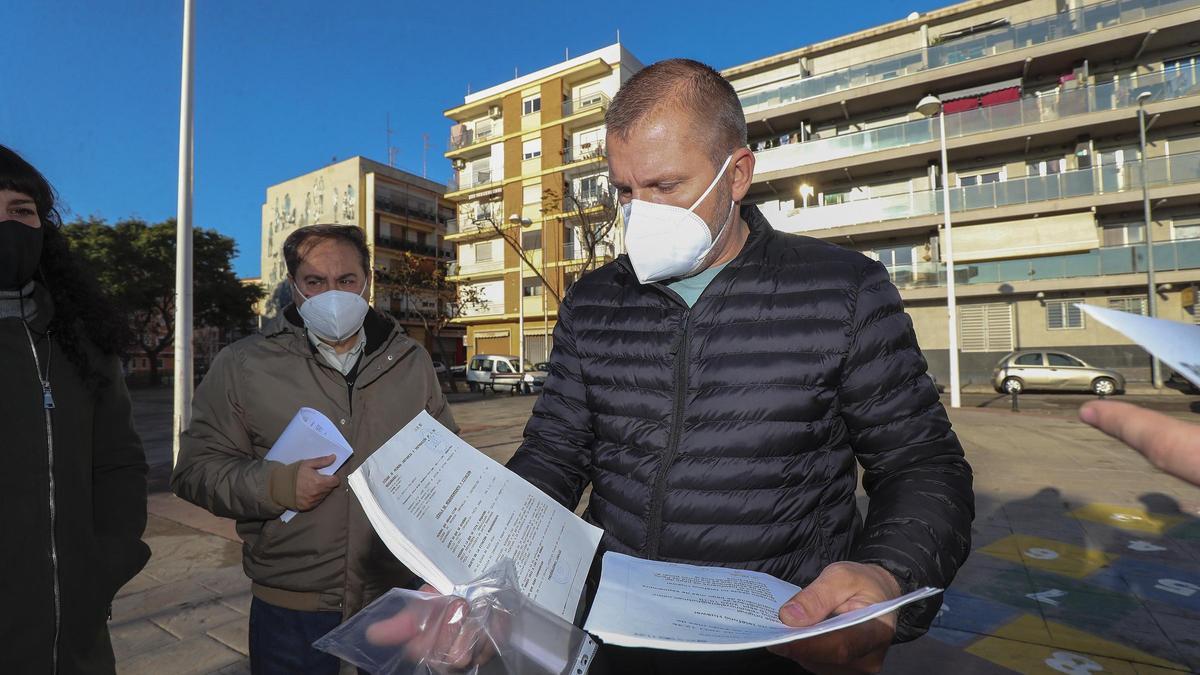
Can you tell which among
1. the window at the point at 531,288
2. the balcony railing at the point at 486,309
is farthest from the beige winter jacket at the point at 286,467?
the balcony railing at the point at 486,309

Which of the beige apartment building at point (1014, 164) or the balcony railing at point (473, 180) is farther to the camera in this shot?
the balcony railing at point (473, 180)

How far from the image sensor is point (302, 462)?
182cm

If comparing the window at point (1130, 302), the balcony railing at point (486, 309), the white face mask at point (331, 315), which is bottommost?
the white face mask at point (331, 315)

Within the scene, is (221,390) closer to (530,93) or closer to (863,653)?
(863,653)

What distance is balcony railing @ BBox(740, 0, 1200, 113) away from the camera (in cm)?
1920

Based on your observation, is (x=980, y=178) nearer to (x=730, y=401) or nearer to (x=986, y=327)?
(x=986, y=327)

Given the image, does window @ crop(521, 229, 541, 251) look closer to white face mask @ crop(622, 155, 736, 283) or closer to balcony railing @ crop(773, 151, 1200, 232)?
balcony railing @ crop(773, 151, 1200, 232)

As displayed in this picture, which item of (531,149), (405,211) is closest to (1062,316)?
(531,149)

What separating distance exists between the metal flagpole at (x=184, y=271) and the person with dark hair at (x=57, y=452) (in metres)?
5.70

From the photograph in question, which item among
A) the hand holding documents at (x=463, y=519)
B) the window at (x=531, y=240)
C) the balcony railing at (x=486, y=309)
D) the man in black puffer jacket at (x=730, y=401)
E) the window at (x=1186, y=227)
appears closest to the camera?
the hand holding documents at (x=463, y=519)

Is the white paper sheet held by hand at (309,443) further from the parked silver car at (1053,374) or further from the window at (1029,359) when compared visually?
the window at (1029,359)

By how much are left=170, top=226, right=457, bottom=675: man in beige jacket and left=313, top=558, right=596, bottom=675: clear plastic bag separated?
109cm

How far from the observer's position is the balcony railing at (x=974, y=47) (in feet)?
63.0

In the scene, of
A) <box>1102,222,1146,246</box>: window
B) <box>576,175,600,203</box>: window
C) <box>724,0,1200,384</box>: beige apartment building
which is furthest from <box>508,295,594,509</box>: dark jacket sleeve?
<box>576,175,600,203</box>: window
